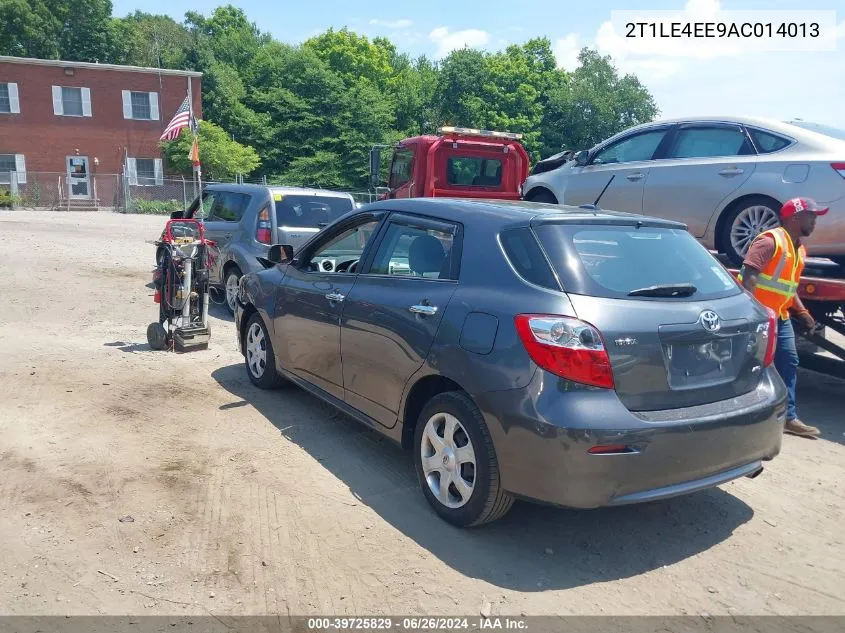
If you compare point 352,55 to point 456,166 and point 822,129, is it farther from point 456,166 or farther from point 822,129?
point 822,129

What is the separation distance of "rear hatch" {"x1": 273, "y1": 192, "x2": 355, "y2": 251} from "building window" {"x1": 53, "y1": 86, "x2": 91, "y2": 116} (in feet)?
101

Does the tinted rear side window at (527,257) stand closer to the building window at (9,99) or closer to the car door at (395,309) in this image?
the car door at (395,309)

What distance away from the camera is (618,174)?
A: 7.85 meters

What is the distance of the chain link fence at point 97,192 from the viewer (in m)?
32.1

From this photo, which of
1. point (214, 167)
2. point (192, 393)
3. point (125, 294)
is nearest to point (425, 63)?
point (214, 167)

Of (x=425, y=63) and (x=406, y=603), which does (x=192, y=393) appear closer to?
(x=406, y=603)

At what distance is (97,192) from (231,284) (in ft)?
93.2

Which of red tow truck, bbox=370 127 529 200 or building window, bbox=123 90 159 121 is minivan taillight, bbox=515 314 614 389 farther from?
building window, bbox=123 90 159 121

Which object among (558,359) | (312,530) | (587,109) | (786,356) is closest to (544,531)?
(558,359)

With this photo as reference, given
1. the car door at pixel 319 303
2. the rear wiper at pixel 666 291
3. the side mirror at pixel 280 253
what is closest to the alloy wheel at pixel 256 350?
the car door at pixel 319 303

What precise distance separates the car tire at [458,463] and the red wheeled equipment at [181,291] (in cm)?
441

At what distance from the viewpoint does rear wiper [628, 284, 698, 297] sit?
11.7 feet

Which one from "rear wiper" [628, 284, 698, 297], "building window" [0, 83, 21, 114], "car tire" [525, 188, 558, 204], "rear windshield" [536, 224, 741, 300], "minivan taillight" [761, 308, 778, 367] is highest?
"building window" [0, 83, 21, 114]

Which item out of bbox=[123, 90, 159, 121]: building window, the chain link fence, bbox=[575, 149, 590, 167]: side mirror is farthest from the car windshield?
bbox=[123, 90, 159, 121]: building window
